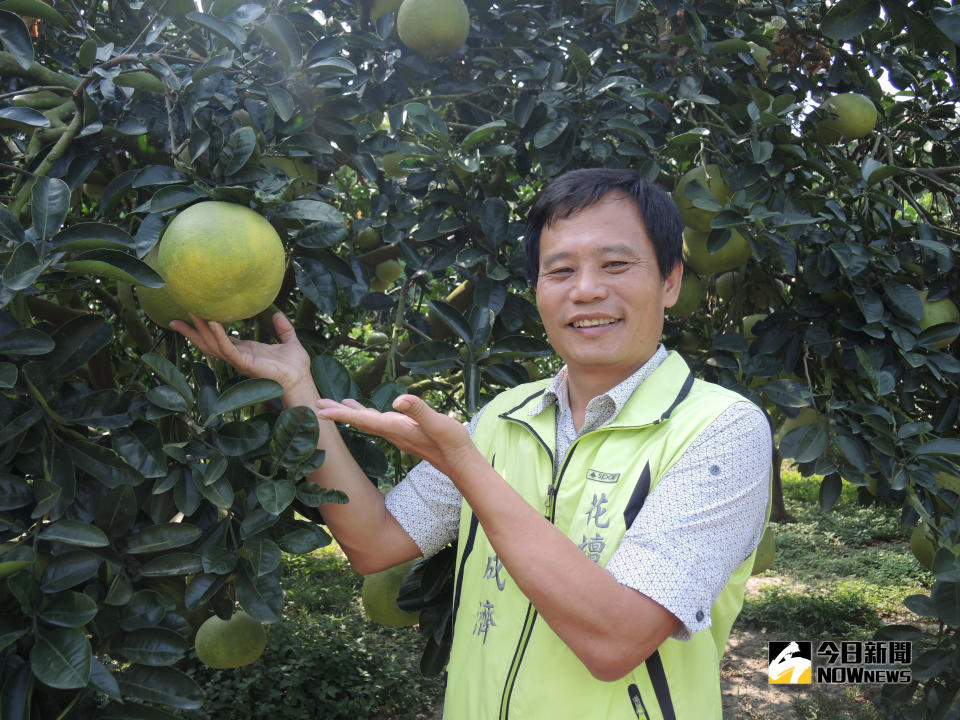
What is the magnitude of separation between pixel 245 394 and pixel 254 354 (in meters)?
0.20

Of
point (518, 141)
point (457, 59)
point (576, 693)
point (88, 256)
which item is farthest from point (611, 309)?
point (457, 59)

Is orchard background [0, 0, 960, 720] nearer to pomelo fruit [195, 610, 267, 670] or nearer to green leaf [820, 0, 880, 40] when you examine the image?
green leaf [820, 0, 880, 40]

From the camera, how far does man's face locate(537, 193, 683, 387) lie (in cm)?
132

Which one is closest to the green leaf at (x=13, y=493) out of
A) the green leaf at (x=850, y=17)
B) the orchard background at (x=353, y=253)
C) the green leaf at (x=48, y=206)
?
the orchard background at (x=353, y=253)

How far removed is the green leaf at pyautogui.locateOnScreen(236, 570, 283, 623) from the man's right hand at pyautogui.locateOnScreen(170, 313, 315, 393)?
0.33 meters

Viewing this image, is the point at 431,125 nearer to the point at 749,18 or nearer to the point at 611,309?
the point at 611,309

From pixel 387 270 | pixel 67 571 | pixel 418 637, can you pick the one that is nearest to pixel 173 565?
pixel 67 571

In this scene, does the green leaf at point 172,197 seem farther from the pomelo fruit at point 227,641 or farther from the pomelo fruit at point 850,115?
the pomelo fruit at point 850,115

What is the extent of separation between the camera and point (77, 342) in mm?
1231

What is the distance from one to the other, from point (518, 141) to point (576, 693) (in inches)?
59.5

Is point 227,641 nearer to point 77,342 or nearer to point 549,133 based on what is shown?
point 77,342

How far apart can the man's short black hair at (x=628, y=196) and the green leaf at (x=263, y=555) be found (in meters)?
0.70

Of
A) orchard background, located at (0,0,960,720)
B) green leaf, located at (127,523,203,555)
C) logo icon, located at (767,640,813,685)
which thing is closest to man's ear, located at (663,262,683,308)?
orchard background, located at (0,0,960,720)

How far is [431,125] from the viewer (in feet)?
5.76
